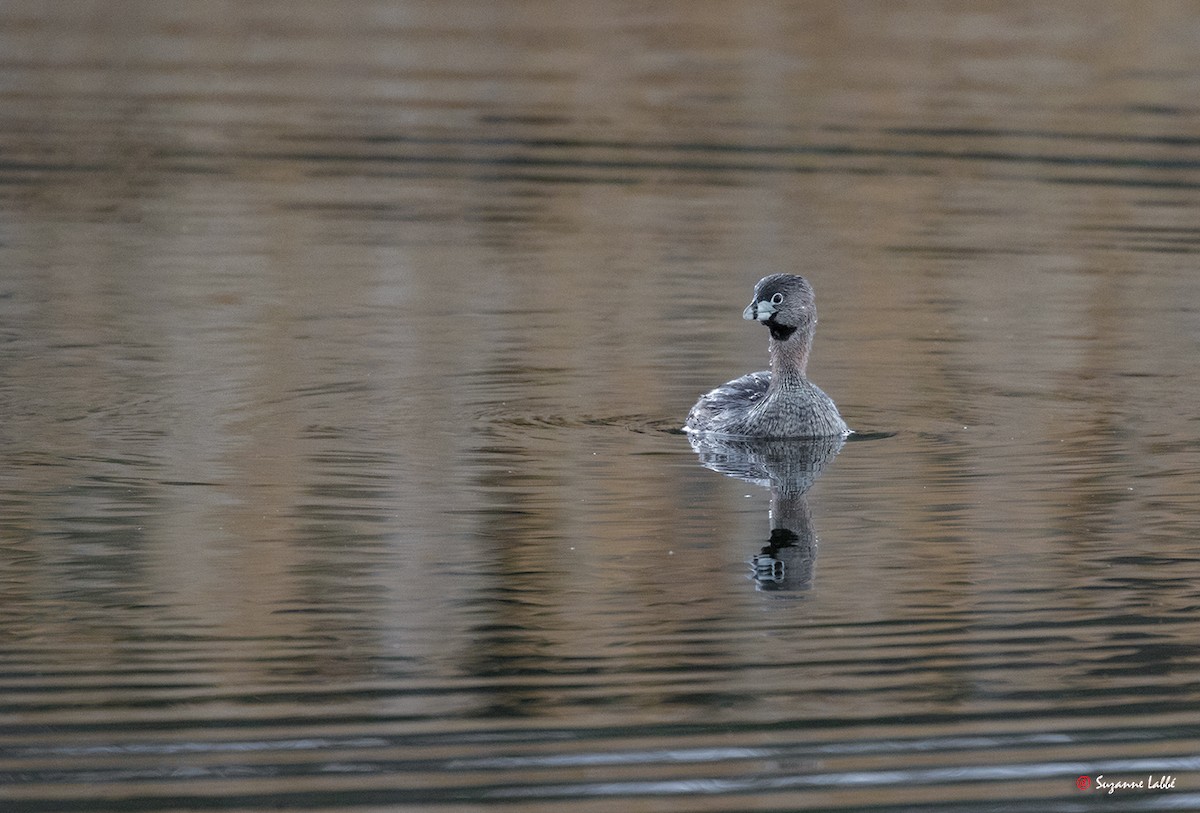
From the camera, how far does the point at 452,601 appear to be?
9.87m

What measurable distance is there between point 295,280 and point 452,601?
8.48 m

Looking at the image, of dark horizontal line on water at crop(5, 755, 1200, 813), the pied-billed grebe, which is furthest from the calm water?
the pied-billed grebe

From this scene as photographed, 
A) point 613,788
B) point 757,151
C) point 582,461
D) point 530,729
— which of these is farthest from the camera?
point 757,151

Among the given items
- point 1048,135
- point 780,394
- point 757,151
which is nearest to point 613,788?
point 780,394

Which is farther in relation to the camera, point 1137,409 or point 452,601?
point 1137,409

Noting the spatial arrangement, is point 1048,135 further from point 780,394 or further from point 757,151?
point 780,394

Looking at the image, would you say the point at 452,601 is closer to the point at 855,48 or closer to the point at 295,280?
the point at 295,280

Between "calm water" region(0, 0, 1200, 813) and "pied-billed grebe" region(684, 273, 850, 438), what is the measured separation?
1.05ft

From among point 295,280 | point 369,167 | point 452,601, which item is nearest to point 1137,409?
point 452,601

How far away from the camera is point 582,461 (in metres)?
12.5

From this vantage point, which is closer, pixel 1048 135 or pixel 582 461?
pixel 582 461

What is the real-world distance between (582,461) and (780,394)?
145 centimetres

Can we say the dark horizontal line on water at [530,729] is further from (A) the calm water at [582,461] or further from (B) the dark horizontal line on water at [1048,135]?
(B) the dark horizontal line on water at [1048,135]

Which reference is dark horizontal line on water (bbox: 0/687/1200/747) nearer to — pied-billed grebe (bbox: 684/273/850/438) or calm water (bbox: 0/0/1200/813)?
calm water (bbox: 0/0/1200/813)
